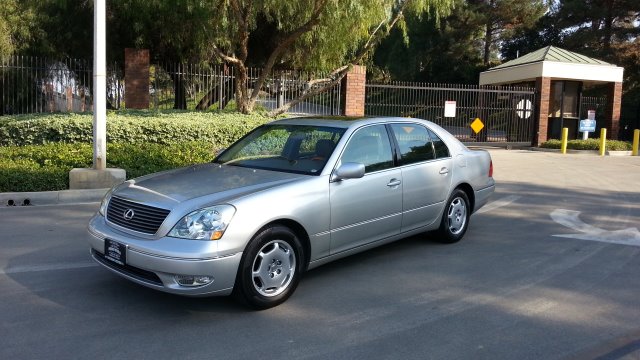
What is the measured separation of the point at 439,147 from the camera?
21.7 feet

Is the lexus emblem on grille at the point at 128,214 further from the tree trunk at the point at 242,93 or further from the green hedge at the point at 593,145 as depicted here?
the green hedge at the point at 593,145

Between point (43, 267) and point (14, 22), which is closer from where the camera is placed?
point (43, 267)

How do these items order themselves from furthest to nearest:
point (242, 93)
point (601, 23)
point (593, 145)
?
point (601, 23) → point (593, 145) → point (242, 93)

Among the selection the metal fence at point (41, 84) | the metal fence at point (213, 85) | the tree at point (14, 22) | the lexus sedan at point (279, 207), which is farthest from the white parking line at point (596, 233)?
the tree at point (14, 22)

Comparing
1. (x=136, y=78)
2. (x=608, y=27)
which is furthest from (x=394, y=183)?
(x=608, y=27)

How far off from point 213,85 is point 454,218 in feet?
40.8

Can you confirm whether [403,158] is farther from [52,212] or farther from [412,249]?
[52,212]

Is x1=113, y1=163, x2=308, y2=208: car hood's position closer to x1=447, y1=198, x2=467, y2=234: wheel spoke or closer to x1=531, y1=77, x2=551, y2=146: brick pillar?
x1=447, y1=198, x2=467, y2=234: wheel spoke

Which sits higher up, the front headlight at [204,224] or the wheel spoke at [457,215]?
the front headlight at [204,224]

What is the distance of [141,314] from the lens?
445cm

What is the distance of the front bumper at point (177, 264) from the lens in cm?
412

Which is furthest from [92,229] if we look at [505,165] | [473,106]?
[473,106]

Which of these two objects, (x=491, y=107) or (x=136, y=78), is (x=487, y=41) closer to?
(x=491, y=107)

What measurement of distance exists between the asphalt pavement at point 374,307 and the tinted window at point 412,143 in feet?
3.54
